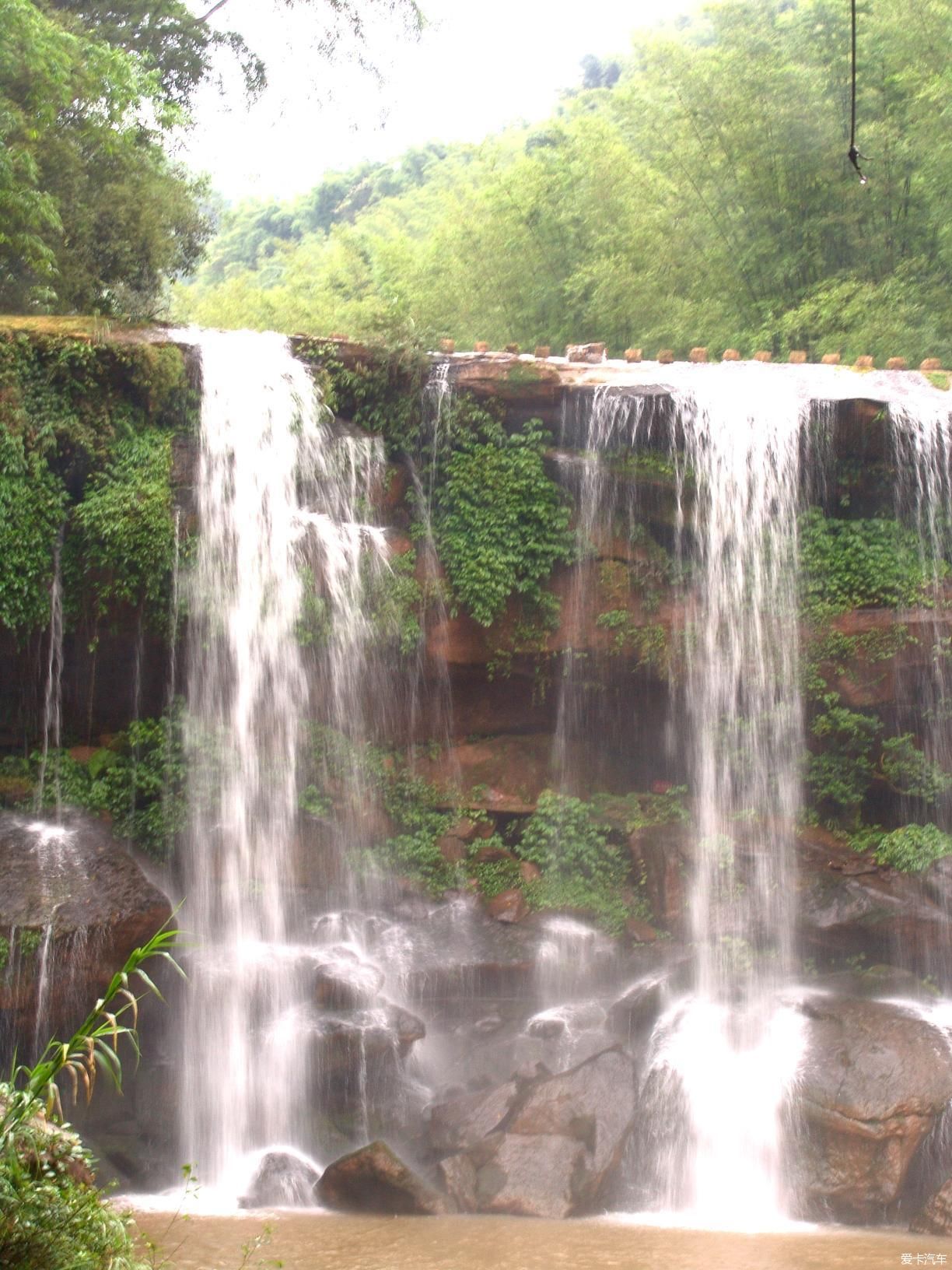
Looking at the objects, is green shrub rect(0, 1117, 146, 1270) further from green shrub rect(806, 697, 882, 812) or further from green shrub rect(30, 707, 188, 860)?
green shrub rect(806, 697, 882, 812)

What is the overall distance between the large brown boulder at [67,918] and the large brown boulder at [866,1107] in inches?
225

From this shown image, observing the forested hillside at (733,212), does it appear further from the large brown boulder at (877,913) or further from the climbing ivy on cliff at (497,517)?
the large brown boulder at (877,913)

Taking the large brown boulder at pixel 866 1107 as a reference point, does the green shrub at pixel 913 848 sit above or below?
above

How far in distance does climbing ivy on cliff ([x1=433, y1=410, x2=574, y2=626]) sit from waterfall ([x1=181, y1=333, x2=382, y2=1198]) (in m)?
0.98

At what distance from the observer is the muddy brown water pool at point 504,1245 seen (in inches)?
307

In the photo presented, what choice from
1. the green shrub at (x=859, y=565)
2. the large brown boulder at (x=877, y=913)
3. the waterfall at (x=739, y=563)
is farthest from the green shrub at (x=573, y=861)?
the green shrub at (x=859, y=565)

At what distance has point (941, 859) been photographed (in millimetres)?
12750

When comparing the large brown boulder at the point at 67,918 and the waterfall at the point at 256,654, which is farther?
the waterfall at the point at 256,654

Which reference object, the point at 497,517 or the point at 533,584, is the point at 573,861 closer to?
the point at 533,584

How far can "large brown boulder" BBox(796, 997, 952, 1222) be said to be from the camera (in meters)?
9.45

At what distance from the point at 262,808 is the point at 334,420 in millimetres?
4431

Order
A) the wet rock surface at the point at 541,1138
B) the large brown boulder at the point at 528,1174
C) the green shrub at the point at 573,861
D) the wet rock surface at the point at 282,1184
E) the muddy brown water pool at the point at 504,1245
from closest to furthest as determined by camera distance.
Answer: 1. the muddy brown water pool at the point at 504,1245
2. the large brown boulder at the point at 528,1174
3. the wet rock surface at the point at 541,1138
4. the wet rock surface at the point at 282,1184
5. the green shrub at the point at 573,861

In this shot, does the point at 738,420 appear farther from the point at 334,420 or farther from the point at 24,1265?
the point at 24,1265

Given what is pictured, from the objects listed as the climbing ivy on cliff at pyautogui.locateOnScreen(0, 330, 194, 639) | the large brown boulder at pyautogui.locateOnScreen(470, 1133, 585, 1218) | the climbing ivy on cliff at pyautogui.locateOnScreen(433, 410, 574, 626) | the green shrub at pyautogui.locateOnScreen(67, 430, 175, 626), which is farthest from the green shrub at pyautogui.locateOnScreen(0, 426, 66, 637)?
the large brown boulder at pyautogui.locateOnScreen(470, 1133, 585, 1218)
